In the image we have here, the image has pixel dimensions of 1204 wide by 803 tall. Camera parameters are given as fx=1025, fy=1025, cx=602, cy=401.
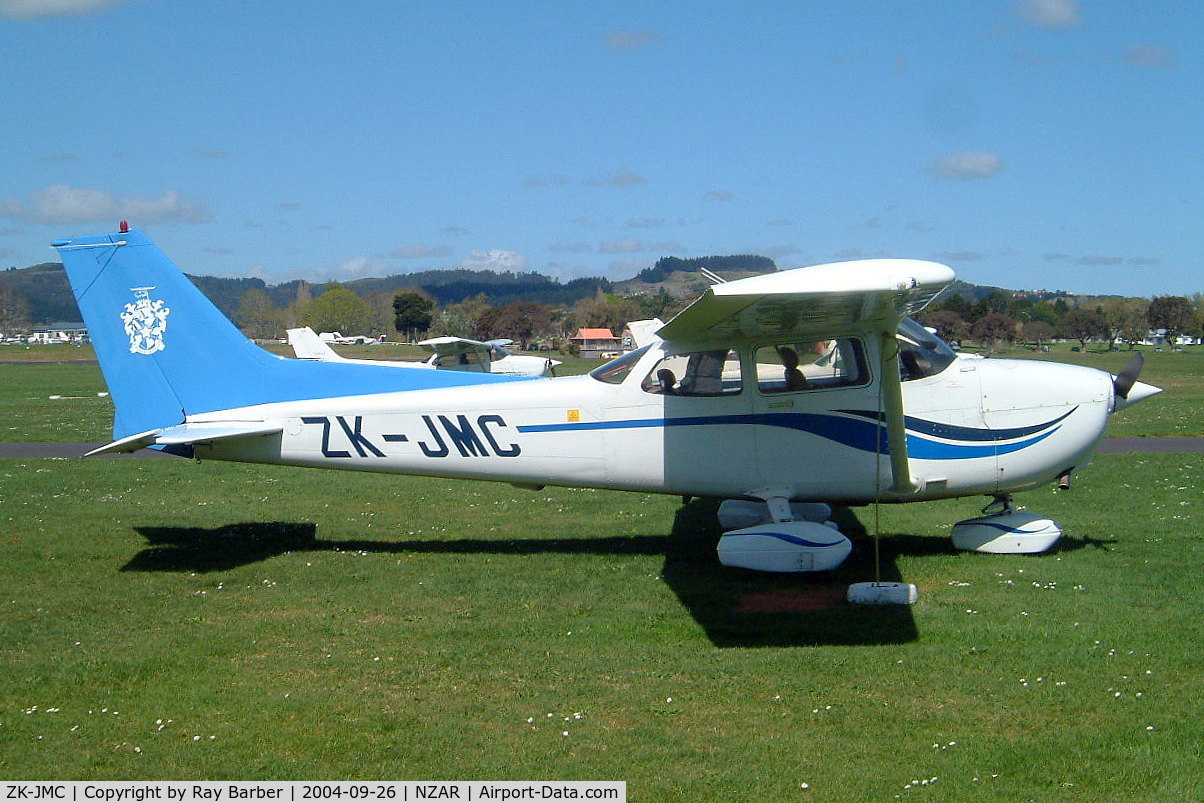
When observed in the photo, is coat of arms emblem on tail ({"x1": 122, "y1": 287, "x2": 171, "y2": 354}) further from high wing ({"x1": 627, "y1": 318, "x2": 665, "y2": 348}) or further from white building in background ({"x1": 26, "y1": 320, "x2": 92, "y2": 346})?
white building in background ({"x1": 26, "y1": 320, "x2": 92, "y2": 346})

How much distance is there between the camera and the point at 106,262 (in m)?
8.73

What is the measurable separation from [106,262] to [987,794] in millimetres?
7866

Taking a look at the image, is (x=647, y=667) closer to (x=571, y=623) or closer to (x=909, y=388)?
(x=571, y=623)

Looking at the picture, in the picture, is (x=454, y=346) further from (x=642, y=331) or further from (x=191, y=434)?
(x=191, y=434)

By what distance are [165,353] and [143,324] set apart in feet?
1.02

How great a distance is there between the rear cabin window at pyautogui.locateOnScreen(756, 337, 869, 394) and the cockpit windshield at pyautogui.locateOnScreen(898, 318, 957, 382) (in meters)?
0.41

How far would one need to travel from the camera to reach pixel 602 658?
6.18m

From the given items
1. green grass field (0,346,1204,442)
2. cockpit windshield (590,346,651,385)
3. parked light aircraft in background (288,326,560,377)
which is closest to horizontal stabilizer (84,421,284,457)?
cockpit windshield (590,346,651,385)

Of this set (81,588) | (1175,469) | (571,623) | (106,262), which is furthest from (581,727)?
(1175,469)

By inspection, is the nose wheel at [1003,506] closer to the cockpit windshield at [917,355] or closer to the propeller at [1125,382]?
the propeller at [1125,382]

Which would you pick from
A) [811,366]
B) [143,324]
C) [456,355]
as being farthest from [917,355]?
[456,355]

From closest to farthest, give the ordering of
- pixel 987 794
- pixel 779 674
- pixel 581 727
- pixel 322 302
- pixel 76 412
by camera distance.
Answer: pixel 987 794 < pixel 581 727 < pixel 779 674 < pixel 76 412 < pixel 322 302

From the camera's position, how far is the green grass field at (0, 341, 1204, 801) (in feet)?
15.3

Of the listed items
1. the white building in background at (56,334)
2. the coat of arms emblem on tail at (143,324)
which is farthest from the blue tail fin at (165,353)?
the white building in background at (56,334)
